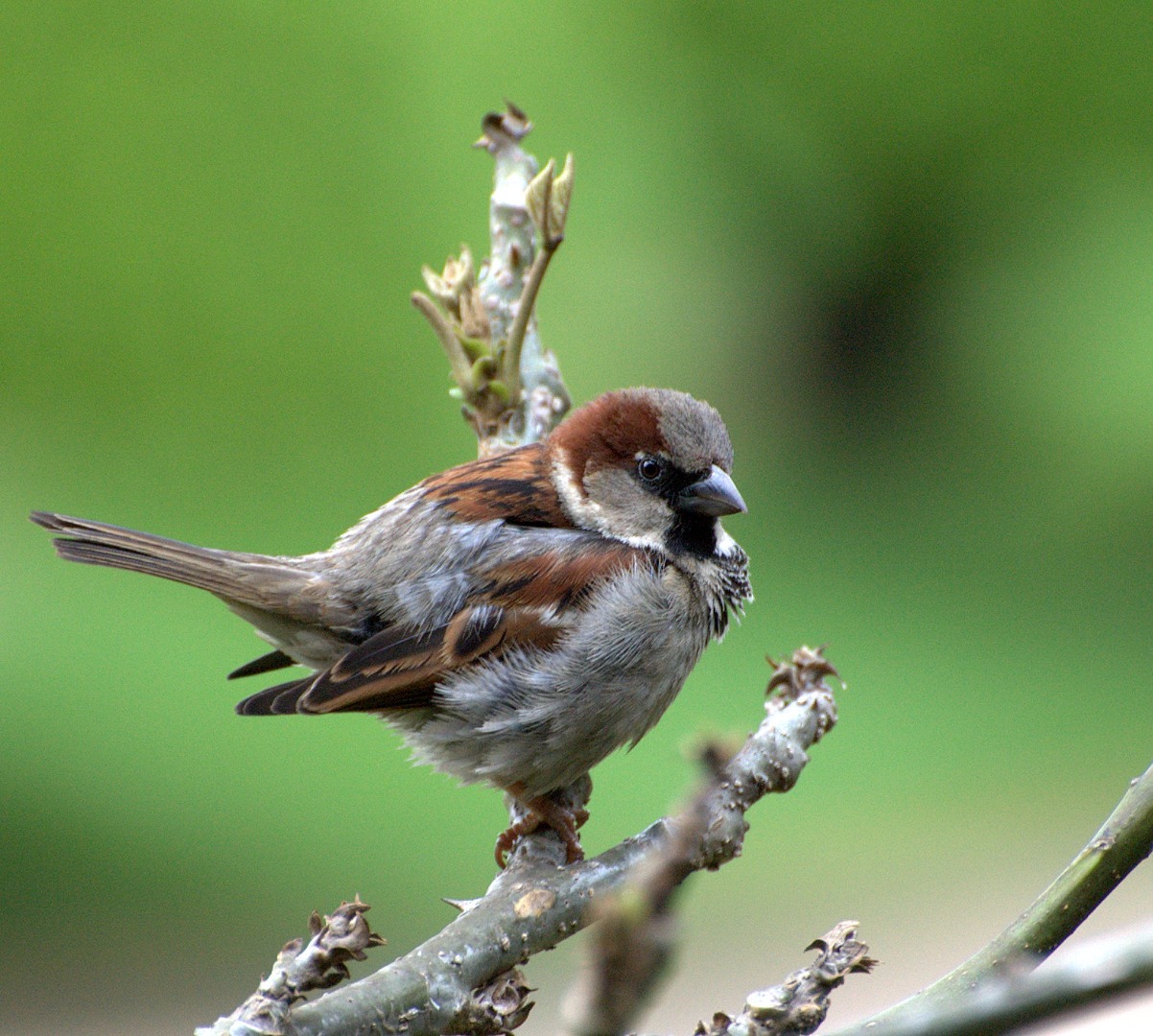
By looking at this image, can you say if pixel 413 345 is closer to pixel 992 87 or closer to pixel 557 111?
pixel 557 111

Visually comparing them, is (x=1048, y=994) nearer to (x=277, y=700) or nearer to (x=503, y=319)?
(x=277, y=700)

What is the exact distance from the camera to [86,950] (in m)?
4.31

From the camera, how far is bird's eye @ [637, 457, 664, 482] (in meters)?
2.14

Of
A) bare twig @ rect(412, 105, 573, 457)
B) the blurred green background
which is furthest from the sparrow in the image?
the blurred green background

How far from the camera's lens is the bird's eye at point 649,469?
2141mm

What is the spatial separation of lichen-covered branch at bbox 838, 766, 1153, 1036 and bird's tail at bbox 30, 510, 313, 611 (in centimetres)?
139

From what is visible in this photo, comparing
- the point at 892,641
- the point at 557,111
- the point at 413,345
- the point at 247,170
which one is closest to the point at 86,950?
the point at 413,345

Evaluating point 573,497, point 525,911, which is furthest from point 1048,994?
point 573,497

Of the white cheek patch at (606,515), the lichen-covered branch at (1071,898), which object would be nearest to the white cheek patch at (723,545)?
the white cheek patch at (606,515)

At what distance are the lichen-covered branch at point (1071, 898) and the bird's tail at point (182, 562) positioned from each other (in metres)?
1.39

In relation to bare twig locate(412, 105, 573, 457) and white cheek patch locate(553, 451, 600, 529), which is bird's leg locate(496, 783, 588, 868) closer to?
white cheek patch locate(553, 451, 600, 529)

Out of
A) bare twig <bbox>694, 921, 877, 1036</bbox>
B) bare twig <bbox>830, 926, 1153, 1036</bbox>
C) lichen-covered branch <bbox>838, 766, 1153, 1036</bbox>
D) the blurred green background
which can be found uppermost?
the blurred green background

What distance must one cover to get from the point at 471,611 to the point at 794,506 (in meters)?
4.10

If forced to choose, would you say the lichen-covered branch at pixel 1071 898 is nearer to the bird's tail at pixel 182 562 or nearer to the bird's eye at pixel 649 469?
the bird's eye at pixel 649 469
